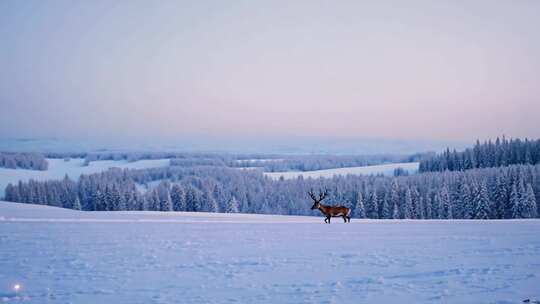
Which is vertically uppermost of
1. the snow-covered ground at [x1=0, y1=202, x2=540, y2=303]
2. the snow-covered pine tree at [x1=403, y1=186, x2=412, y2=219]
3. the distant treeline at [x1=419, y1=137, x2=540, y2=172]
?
the distant treeline at [x1=419, y1=137, x2=540, y2=172]

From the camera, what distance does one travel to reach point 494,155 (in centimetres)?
8988

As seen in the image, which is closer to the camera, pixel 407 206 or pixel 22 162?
pixel 407 206

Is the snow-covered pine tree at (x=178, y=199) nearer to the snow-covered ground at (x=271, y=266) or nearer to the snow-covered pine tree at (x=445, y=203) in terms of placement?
the snow-covered pine tree at (x=445, y=203)

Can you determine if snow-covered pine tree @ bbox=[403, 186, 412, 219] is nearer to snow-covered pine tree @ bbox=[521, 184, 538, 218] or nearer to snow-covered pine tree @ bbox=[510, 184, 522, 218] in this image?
snow-covered pine tree @ bbox=[510, 184, 522, 218]

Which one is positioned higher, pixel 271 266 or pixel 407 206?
pixel 271 266

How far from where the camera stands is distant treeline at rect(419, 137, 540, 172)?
8556 cm

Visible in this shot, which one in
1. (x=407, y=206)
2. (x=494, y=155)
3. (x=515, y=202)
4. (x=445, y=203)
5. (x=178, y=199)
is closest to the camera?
(x=515, y=202)

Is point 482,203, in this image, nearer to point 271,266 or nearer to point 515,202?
point 515,202

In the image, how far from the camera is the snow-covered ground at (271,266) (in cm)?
826

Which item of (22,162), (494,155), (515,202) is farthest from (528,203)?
(22,162)

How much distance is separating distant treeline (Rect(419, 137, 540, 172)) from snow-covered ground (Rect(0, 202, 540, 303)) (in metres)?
79.6

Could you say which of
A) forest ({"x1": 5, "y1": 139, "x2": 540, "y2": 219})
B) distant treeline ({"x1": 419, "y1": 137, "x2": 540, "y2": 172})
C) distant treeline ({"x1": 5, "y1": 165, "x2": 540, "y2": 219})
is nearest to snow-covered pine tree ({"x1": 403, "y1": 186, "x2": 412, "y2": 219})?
distant treeline ({"x1": 5, "y1": 165, "x2": 540, "y2": 219})

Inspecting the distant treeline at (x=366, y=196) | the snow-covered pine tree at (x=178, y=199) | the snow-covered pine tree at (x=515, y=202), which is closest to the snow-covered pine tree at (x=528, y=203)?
the distant treeline at (x=366, y=196)

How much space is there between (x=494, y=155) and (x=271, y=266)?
92.8m
